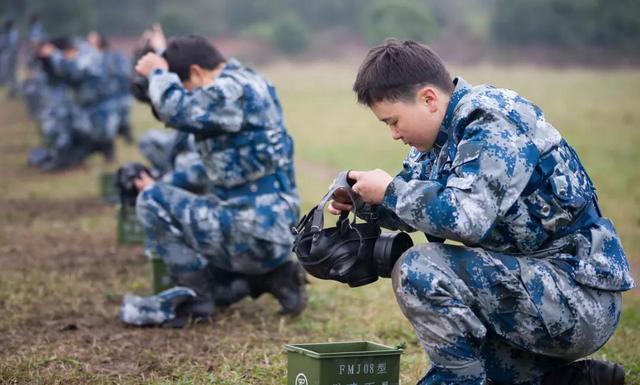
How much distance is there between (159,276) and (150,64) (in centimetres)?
139

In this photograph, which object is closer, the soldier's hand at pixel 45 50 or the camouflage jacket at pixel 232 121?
the camouflage jacket at pixel 232 121

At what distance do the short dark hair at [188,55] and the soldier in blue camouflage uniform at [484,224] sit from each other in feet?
8.13

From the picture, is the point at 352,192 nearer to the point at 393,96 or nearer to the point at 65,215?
the point at 393,96

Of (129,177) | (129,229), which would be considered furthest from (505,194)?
(129,229)

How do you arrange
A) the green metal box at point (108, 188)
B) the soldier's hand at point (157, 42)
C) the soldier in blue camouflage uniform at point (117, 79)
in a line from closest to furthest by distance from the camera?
the soldier's hand at point (157, 42) → the green metal box at point (108, 188) → the soldier in blue camouflage uniform at point (117, 79)

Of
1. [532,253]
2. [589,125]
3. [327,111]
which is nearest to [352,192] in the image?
[532,253]

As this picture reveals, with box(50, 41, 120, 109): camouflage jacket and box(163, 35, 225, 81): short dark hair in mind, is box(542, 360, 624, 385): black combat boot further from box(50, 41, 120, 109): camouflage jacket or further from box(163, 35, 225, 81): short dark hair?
box(50, 41, 120, 109): camouflage jacket

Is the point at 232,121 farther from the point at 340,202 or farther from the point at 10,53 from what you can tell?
the point at 10,53

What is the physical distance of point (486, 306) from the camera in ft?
13.2

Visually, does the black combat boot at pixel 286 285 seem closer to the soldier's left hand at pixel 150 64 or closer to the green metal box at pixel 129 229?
the soldier's left hand at pixel 150 64

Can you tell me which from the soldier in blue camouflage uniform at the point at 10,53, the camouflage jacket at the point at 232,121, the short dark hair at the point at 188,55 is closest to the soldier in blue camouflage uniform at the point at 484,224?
the camouflage jacket at the point at 232,121

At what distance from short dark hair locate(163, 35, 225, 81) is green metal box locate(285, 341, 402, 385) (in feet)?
8.91

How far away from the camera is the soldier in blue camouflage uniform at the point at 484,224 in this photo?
12.7 ft

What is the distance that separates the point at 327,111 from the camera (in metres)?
30.0
